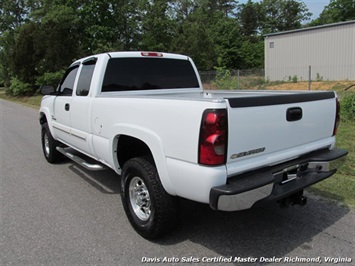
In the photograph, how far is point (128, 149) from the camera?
4.18 meters

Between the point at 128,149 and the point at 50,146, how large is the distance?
10.4 feet

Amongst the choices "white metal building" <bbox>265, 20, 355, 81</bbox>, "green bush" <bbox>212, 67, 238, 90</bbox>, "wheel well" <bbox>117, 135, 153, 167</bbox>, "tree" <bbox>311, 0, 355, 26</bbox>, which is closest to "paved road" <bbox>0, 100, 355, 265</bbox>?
"wheel well" <bbox>117, 135, 153, 167</bbox>

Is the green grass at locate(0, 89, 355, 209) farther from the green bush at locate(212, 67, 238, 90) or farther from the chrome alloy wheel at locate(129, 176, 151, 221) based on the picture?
the green bush at locate(212, 67, 238, 90)

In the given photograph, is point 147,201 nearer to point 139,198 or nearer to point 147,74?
point 139,198

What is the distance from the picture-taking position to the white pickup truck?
279 cm

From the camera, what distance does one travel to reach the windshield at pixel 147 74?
465 cm

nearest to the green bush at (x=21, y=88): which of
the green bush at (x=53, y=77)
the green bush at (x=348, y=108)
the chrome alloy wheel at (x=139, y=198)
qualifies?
the green bush at (x=53, y=77)

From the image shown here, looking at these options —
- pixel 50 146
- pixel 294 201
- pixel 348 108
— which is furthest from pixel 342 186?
pixel 50 146

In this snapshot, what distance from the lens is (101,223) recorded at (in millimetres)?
4020

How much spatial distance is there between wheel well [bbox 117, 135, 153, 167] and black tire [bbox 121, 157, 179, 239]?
34 cm

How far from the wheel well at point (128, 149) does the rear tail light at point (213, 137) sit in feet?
3.92

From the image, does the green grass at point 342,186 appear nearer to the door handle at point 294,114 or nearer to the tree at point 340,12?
the door handle at point 294,114

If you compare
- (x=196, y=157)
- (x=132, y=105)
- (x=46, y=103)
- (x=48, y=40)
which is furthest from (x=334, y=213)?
(x=48, y=40)

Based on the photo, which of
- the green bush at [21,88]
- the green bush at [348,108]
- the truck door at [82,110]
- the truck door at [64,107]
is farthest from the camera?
the green bush at [21,88]
